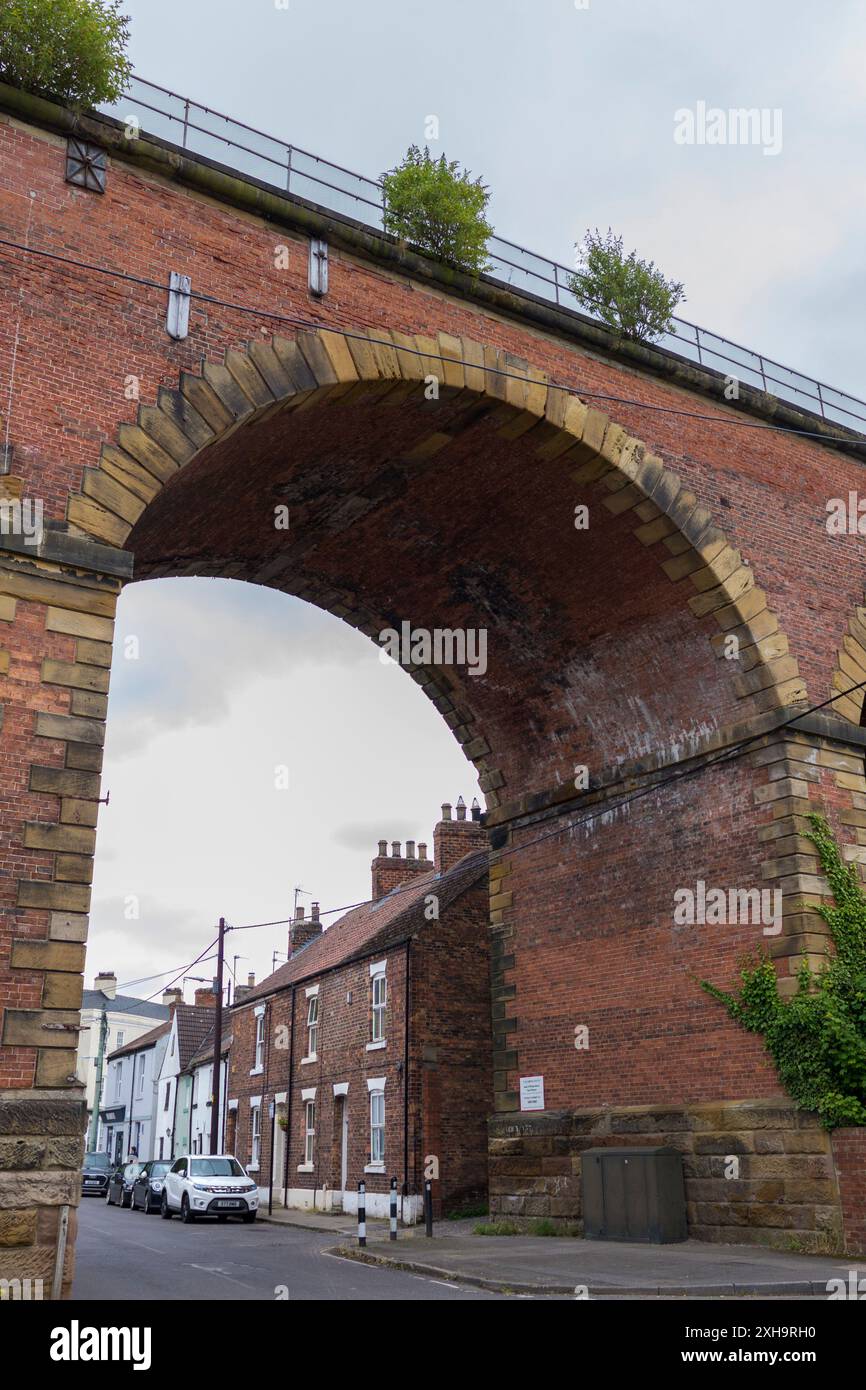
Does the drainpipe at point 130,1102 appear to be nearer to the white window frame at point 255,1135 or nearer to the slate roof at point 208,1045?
the slate roof at point 208,1045

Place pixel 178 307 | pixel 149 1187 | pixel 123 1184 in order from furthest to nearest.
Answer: pixel 123 1184 < pixel 149 1187 < pixel 178 307

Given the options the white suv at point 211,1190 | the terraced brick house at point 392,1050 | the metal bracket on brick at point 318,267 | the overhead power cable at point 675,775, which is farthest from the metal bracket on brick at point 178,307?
the white suv at point 211,1190

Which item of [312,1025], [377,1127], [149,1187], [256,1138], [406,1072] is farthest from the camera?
[256,1138]

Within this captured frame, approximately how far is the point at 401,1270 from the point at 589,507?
10159mm

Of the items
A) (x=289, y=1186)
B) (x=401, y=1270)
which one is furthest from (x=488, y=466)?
(x=289, y=1186)

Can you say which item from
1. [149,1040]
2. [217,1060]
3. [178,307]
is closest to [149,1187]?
[217,1060]

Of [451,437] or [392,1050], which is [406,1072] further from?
[451,437]

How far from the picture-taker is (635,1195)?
16.0 m

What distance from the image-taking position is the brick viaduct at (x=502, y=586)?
1159 centimetres

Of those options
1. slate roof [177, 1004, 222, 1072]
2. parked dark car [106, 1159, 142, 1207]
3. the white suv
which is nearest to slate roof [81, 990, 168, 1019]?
slate roof [177, 1004, 222, 1072]

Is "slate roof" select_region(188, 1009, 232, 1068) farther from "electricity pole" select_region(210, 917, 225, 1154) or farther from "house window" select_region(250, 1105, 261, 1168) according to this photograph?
"electricity pole" select_region(210, 917, 225, 1154)

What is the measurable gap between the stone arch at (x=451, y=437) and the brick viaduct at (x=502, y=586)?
0.15ft

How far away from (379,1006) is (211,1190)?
17.1ft

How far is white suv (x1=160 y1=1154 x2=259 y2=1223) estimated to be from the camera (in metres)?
25.7
